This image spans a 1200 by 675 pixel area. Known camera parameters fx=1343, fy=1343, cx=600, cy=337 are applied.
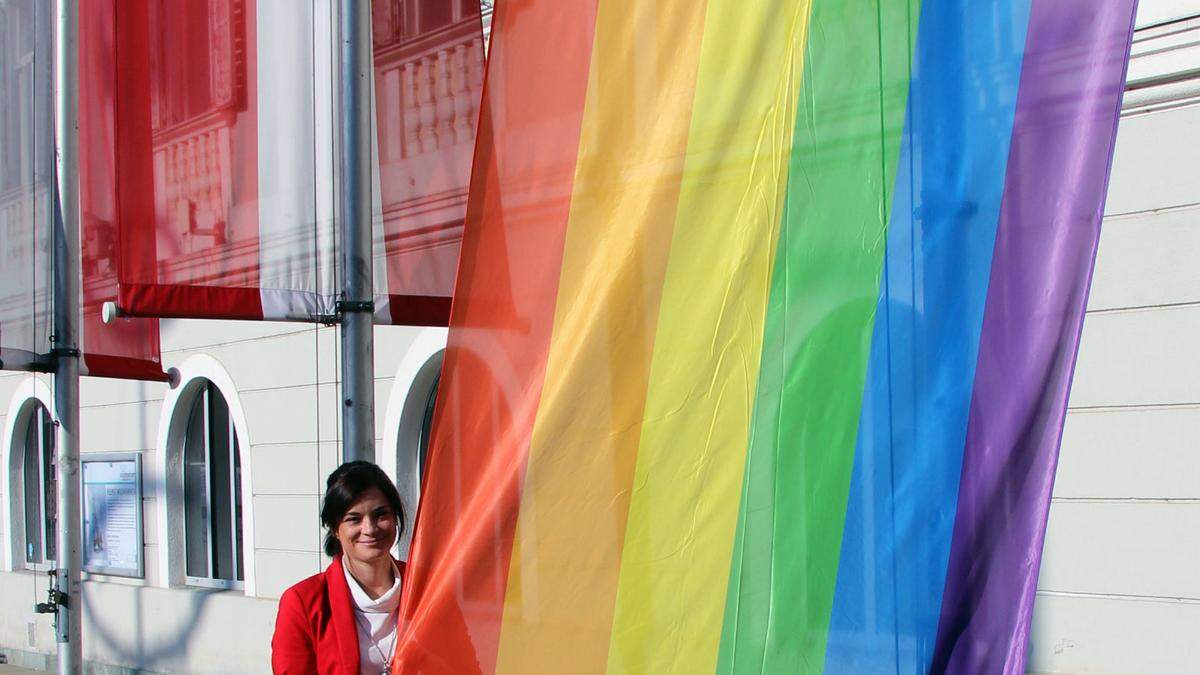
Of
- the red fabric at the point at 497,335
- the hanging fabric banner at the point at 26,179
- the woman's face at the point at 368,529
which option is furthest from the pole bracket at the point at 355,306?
the hanging fabric banner at the point at 26,179

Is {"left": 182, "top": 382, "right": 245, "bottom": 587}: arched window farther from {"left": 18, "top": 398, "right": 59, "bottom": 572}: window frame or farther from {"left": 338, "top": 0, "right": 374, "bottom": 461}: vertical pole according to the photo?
{"left": 338, "top": 0, "right": 374, "bottom": 461}: vertical pole

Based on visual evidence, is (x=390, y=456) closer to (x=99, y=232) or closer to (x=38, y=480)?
(x=99, y=232)

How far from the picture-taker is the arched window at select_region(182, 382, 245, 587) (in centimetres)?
1075

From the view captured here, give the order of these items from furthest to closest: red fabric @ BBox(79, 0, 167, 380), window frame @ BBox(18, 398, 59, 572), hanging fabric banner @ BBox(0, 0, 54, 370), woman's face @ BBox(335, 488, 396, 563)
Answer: window frame @ BBox(18, 398, 59, 572) < hanging fabric banner @ BBox(0, 0, 54, 370) < red fabric @ BBox(79, 0, 167, 380) < woman's face @ BBox(335, 488, 396, 563)

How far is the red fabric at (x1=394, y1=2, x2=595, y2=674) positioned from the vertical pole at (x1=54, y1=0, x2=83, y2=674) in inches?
204

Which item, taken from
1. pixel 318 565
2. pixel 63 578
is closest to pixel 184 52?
pixel 63 578

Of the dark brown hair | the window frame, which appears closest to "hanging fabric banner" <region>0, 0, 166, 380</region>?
the dark brown hair

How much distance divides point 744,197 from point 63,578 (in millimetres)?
6023

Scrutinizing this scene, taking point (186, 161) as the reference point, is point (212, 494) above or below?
below

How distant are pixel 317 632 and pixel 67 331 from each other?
4.63m

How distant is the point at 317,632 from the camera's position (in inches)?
114

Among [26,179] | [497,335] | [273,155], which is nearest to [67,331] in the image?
[26,179]

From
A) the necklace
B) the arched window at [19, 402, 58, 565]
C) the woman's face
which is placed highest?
the woman's face

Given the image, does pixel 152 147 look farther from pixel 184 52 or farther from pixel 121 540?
pixel 121 540
